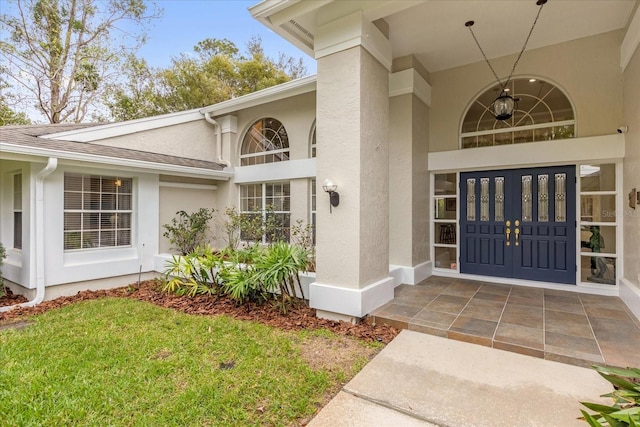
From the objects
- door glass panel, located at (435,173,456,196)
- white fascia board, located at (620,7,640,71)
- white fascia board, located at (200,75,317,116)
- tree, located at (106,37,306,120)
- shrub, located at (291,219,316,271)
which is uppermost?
tree, located at (106,37,306,120)

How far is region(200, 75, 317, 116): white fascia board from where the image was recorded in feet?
25.9

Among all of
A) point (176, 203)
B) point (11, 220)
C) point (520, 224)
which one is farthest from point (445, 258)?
point (11, 220)

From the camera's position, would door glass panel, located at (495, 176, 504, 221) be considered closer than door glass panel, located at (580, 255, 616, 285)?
No

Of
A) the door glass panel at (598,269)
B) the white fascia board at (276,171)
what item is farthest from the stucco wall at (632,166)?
the white fascia board at (276,171)

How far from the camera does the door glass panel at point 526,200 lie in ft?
21.6

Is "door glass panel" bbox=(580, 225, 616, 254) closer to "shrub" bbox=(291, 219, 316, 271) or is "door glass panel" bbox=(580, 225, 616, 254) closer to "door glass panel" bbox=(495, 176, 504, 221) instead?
"door glass panel" bbox=(495, 176, 504, 221)

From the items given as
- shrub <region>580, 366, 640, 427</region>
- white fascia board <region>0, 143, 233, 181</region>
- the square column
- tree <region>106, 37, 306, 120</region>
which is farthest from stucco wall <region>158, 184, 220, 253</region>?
tree <region>106, 37, 306, 120</region>

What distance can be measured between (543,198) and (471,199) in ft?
4.45

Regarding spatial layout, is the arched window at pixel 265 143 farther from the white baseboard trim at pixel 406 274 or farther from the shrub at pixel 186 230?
the white baseboard trim at pixel 406 274

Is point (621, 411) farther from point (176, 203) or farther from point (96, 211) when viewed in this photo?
point (176, 203)

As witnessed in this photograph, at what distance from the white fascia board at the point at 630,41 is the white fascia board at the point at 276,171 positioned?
244 inches

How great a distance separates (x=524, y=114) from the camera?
264 inches

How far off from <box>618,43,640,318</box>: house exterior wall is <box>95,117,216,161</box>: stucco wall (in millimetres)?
10059

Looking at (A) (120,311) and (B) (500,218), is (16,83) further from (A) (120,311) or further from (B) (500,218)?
(B) (500,218)
